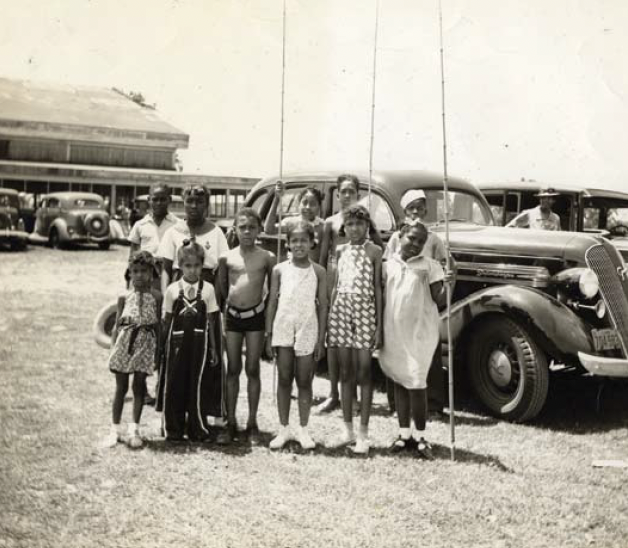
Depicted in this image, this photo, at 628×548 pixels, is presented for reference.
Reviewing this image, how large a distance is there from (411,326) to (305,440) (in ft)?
3.43

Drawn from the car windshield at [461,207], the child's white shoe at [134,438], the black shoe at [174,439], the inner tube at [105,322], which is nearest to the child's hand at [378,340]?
the black shoe at [174,439]

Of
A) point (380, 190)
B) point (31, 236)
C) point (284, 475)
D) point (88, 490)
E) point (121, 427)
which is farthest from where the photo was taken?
point (31, 236)

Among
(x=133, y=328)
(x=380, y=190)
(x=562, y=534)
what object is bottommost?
(x=562, y=534)

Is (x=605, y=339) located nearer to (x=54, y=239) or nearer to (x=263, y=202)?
(x=263, y=202)

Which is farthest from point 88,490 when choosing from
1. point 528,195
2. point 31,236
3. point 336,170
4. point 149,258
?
point 31,236

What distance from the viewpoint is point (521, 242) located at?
606 centimetres

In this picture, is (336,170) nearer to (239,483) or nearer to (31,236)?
(239,483)

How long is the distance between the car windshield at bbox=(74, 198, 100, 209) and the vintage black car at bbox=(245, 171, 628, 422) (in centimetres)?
1932

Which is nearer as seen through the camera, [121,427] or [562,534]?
[562,534]

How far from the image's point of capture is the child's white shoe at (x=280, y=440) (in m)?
4.82

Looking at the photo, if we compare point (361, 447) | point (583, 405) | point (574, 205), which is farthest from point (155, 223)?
point (574, 205)

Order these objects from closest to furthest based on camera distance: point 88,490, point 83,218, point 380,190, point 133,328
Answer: point 88,490, point 133,328, point 380,190, point 83,218

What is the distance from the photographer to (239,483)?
13.7ft

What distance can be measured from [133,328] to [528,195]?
248 inches
